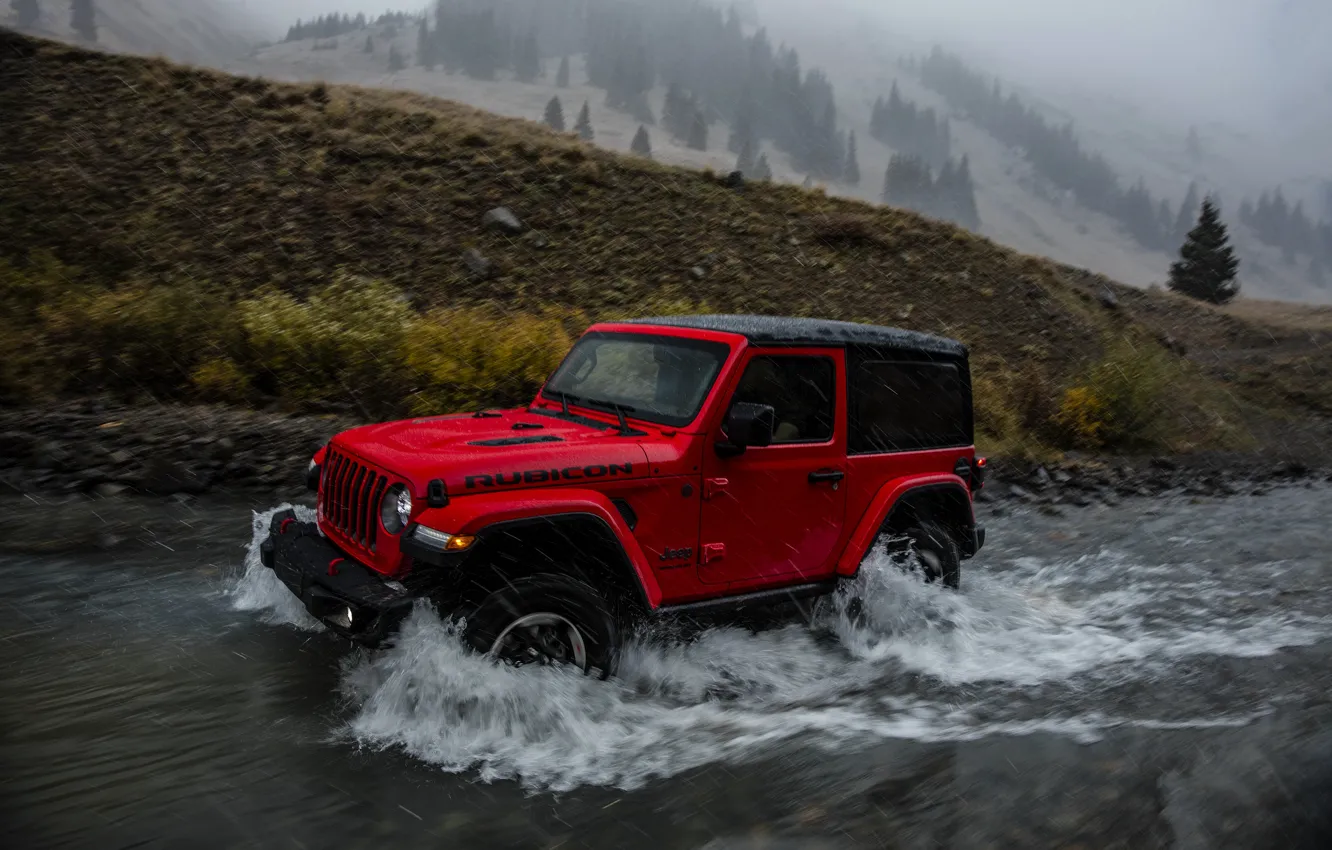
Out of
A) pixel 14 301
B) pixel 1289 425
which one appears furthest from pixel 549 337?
pixel 1289 425

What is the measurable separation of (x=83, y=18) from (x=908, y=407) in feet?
564

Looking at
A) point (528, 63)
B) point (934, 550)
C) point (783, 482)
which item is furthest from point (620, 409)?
point (528, 63)

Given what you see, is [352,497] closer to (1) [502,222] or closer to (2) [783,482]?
(2) [783,482]

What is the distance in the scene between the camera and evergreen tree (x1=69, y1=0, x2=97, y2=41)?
13898 centimetres

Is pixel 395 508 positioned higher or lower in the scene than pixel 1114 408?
higher

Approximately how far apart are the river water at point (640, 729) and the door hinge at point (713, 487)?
861 mm

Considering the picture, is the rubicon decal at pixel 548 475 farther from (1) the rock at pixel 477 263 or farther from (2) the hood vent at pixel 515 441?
(1) the rock at pixel 477 263

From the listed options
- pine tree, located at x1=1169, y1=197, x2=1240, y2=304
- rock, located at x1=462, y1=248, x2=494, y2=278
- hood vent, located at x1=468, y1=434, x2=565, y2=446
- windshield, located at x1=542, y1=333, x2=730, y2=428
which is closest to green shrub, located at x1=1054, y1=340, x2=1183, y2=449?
rock, located at x1=462, y1=248, x2=494, y2=278

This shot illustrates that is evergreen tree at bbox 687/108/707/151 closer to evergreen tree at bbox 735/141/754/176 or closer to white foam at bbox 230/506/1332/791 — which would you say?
evergreen tree at bbox 735/141/754/176

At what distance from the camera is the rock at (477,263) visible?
20511 mm

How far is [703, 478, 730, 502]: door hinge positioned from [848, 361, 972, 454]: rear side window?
1.04 meters

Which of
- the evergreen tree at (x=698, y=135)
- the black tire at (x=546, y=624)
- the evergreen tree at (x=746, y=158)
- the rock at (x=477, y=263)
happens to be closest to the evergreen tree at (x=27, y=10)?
the evergreen tree at (x=698, y=135)

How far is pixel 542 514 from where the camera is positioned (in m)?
4.10

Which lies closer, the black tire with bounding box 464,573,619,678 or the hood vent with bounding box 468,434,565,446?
the black tire with bounding box 464,573,619,678
